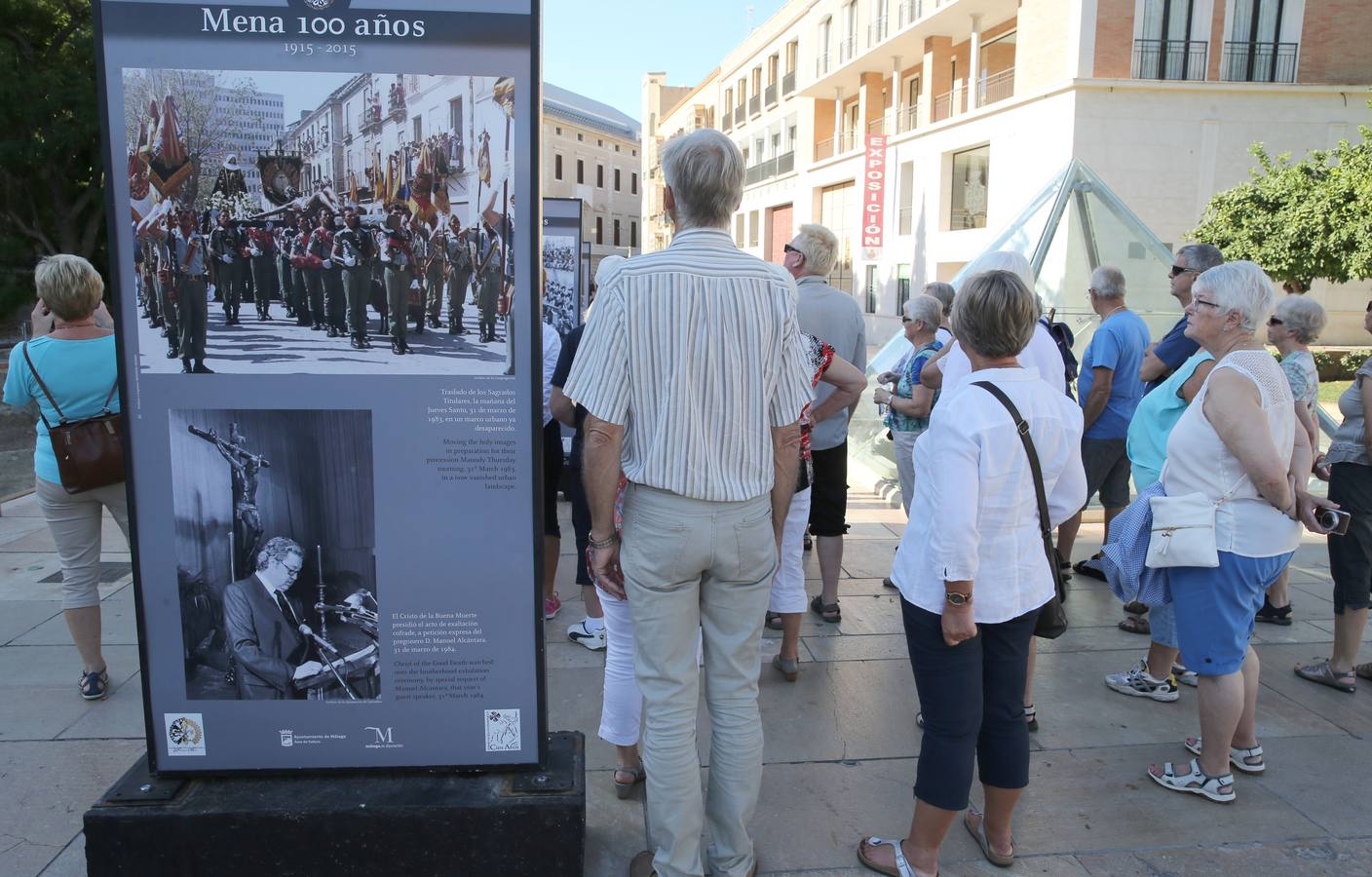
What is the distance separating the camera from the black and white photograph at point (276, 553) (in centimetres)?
233

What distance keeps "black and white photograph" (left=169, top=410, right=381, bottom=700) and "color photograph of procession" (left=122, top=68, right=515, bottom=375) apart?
0.19 meters

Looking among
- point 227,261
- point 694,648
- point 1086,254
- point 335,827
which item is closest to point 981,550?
point 694,648

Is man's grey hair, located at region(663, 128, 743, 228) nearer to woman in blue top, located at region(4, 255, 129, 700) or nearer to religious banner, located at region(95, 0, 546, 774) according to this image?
religious banner, located at region(95, 0, 546, 774)

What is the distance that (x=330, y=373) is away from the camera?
232 centimetres

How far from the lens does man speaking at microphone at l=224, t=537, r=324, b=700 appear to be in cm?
237

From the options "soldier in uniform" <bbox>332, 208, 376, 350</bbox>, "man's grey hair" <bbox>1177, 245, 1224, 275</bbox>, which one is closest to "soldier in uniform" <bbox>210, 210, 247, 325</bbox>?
"soldier in uniform" <bbox>332, 208, 376, 350</bbox>

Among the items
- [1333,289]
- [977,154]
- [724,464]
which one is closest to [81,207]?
[977,154]

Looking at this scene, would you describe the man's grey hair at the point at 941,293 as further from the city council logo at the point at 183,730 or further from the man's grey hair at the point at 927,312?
the city council logo at the point at 183,730

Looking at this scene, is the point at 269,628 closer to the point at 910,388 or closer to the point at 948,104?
the point at 910,388

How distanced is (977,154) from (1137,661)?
23.7 meters

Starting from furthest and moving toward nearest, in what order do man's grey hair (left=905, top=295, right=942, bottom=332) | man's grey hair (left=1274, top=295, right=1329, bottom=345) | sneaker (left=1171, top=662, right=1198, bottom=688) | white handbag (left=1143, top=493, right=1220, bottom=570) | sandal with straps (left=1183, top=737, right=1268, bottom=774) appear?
man's grey hair (left=905, top=295, right=942, bottom=332)
man's grey hair (left=1274, top=295, right=1329, bottom=345)
sneaker (left=1171, top=662, right=1198, bottom=688)
sandal with straps (left=1183, top=737, right=1268, bottom=774)
white handbag (left=1143, top=493, right=1220, bottom=570)

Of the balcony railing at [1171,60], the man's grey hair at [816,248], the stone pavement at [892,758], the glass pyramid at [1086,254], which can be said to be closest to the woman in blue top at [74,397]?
the stone pavement at [892,758]

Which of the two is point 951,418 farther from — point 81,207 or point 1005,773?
point 81,207

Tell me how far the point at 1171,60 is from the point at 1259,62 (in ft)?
6.73
